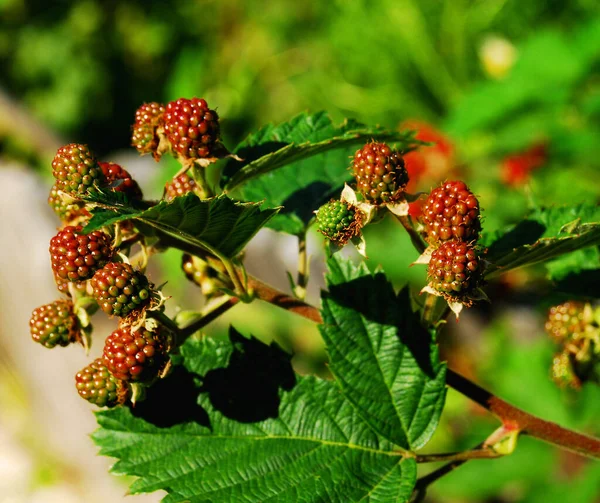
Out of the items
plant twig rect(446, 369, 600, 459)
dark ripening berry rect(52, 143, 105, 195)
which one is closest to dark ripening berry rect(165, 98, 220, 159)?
dark ripening berry rect(52, 143, 105, 195)

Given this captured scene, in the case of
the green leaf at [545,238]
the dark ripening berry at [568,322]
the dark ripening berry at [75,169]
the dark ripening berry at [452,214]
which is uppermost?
the dark ripening berry at [75,169]

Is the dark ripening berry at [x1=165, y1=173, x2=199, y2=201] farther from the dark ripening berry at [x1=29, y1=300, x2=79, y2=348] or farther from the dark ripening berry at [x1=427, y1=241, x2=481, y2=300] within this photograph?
the dark ripening berry at [x1=427, y1=241, x2=481, y2=300]

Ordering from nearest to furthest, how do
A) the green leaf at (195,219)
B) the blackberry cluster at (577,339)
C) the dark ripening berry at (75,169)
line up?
the green leaf at (195,219) < the dark ripening berry at (75,169) < the blackberry cluster at (577,339)

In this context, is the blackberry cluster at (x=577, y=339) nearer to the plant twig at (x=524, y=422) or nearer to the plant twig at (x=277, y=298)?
the plant twig at (x=524, y=422)

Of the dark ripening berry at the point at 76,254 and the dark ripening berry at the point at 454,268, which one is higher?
the dark ripening berry at the point at 76,254

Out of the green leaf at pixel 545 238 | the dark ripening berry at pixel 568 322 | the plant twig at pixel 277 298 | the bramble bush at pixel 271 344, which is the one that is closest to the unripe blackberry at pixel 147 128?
the bramble bush at pixel 271 344

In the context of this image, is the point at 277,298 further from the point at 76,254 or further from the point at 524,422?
the point at 524,422

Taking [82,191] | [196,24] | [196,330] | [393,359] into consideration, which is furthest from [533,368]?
[196,24]
